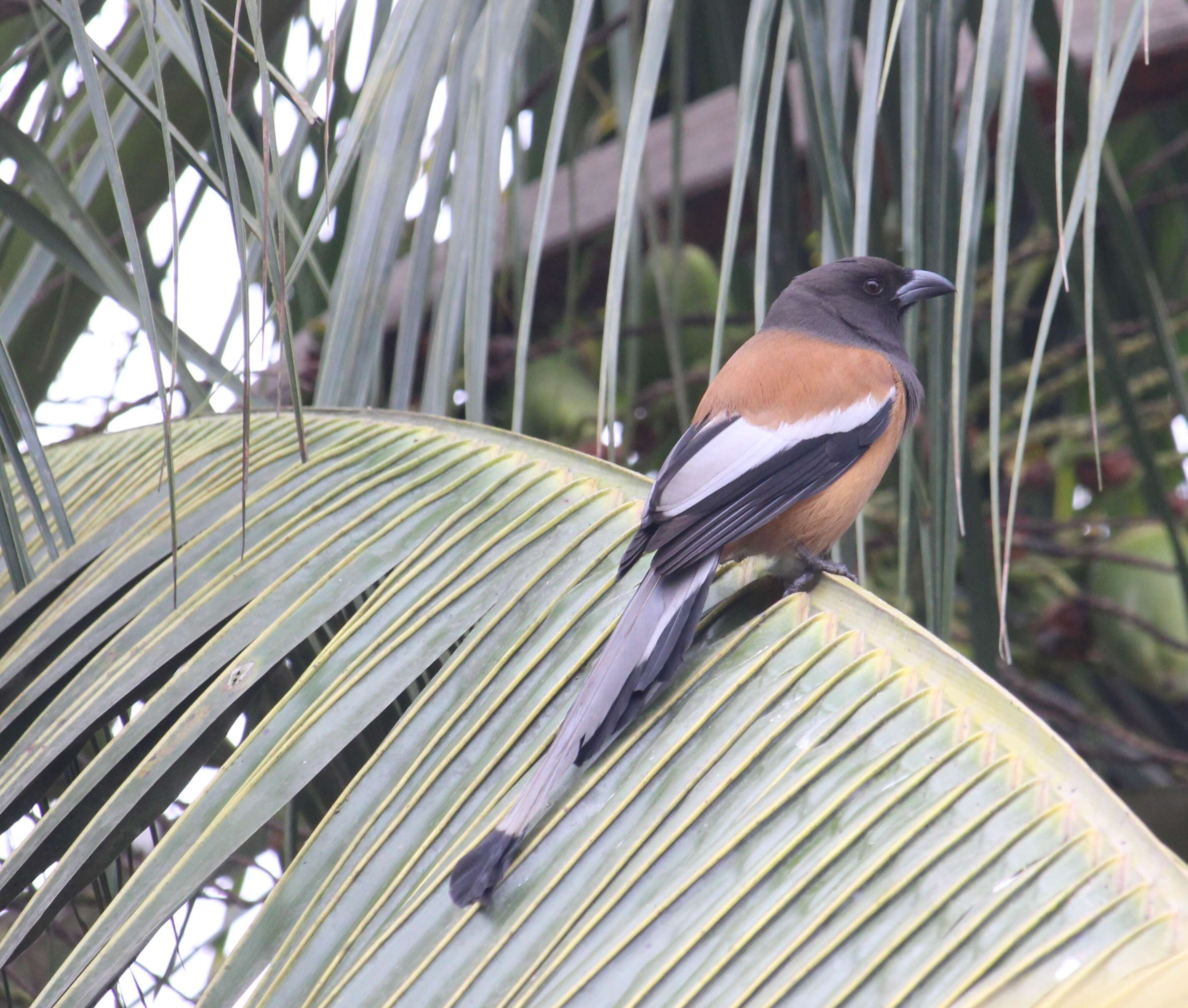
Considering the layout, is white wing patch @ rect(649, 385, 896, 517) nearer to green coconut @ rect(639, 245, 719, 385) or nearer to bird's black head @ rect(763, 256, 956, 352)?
bird's black head @ rect(763, 256, 956, 352)

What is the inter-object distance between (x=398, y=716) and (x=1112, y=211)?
1721 millimetres

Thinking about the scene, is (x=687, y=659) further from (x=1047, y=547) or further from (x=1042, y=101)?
(x=1042, y=101)

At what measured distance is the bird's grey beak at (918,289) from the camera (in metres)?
3.07

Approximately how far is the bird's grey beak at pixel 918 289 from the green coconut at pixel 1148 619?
1.13 metres

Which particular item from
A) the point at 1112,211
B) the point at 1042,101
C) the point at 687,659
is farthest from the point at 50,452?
the point at 1042,101

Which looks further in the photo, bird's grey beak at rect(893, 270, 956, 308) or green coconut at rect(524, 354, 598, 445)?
green coconut at rect(524, 354, 598, 445)

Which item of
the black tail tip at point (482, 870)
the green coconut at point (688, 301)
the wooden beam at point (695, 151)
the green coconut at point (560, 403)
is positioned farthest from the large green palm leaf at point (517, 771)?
the green coconut at point (688, 301)

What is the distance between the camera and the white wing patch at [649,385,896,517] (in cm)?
230

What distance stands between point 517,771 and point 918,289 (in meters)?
2.10

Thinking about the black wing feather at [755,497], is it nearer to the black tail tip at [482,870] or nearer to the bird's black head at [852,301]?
the bird's black head at [852,301]

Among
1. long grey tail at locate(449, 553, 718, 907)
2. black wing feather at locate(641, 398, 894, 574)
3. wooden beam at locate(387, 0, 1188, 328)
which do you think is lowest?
long grey tail at locate(449, 553, 718, 907)

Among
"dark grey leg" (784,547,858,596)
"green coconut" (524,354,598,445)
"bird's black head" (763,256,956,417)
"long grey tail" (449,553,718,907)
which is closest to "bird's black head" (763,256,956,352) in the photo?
"bird's black head" (763,256,956,417)

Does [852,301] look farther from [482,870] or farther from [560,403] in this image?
[482,870]

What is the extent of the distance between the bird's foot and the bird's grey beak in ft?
2.33
